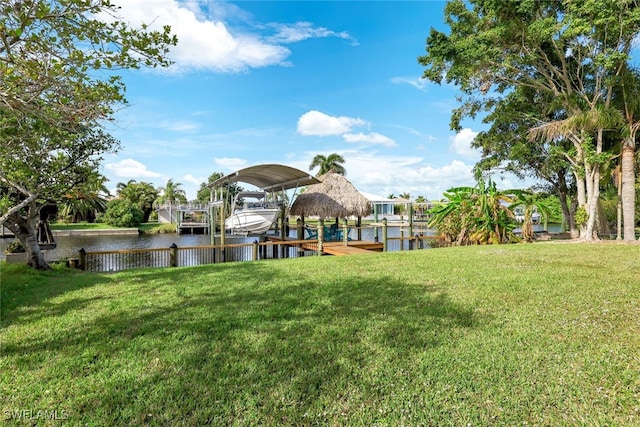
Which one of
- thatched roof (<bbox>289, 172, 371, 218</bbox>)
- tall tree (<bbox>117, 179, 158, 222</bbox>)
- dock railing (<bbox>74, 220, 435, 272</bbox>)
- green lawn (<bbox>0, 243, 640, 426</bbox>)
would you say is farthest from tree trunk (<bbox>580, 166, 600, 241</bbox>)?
tall tree (<bbox>117, 179, 158, 222</bbox>)

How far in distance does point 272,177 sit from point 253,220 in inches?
83.3

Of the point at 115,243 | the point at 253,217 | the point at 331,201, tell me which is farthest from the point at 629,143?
the point at 115,243

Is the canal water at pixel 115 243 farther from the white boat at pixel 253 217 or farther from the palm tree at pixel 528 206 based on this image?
the palm tree at pixel 528 206

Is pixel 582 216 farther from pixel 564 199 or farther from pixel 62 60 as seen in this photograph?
pixel 62 60

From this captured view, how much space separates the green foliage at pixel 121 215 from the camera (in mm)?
33312

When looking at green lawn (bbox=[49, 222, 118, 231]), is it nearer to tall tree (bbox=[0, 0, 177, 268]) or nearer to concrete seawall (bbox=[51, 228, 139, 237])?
concrete seawall (bbox=[51, 228, 139, 237])

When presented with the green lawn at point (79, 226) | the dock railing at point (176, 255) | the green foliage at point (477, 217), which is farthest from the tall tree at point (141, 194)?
the green foliage at point (477, 217)

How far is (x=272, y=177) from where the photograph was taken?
15398 millimetres

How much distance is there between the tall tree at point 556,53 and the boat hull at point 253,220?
8.64m

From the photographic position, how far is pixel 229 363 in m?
2.97

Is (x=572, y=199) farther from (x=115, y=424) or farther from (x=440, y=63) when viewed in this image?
(x=115, y=424)

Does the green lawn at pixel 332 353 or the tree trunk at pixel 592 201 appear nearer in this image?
the green lawn at pixel 332 353

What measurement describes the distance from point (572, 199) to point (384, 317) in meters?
17.0

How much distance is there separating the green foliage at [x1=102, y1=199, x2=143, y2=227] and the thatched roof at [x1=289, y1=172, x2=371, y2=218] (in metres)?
24.2
